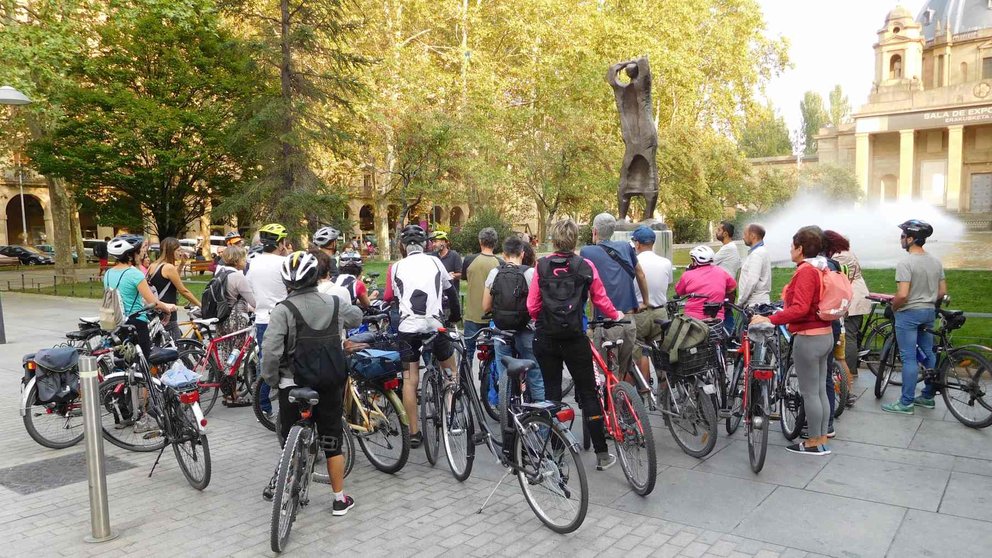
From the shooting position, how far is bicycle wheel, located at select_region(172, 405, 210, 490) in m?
5.86

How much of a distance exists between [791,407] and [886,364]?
218 centimetres

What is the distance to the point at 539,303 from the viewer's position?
562 cm

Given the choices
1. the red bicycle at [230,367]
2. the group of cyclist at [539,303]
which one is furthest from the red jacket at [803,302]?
the red bicycle at [230,367]

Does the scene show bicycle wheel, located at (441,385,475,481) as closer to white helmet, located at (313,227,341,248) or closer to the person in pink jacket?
white helmet, located at (313,227,341,248)

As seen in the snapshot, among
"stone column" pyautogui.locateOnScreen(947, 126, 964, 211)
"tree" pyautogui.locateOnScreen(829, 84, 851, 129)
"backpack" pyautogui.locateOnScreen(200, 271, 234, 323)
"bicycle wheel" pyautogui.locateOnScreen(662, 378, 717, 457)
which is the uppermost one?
"tree" pyautogui.locateOnScreen(829, 84, 851, 129)

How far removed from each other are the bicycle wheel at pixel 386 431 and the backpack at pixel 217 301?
334 cm

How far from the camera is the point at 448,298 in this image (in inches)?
266

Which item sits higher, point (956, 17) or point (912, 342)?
point (956, 17)

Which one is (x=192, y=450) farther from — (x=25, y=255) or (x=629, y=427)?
(x=25, y=255)

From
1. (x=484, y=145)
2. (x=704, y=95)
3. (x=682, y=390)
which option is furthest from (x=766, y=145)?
(x=682, y=390)

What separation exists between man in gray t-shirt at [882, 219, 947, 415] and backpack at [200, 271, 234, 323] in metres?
7.15

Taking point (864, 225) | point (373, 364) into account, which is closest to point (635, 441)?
point (373, 364)

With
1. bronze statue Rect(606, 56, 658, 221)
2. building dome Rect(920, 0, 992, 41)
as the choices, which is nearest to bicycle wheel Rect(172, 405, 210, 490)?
bronze statue Rect(606, 56, 658, 221)

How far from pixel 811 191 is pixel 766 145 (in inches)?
1332
